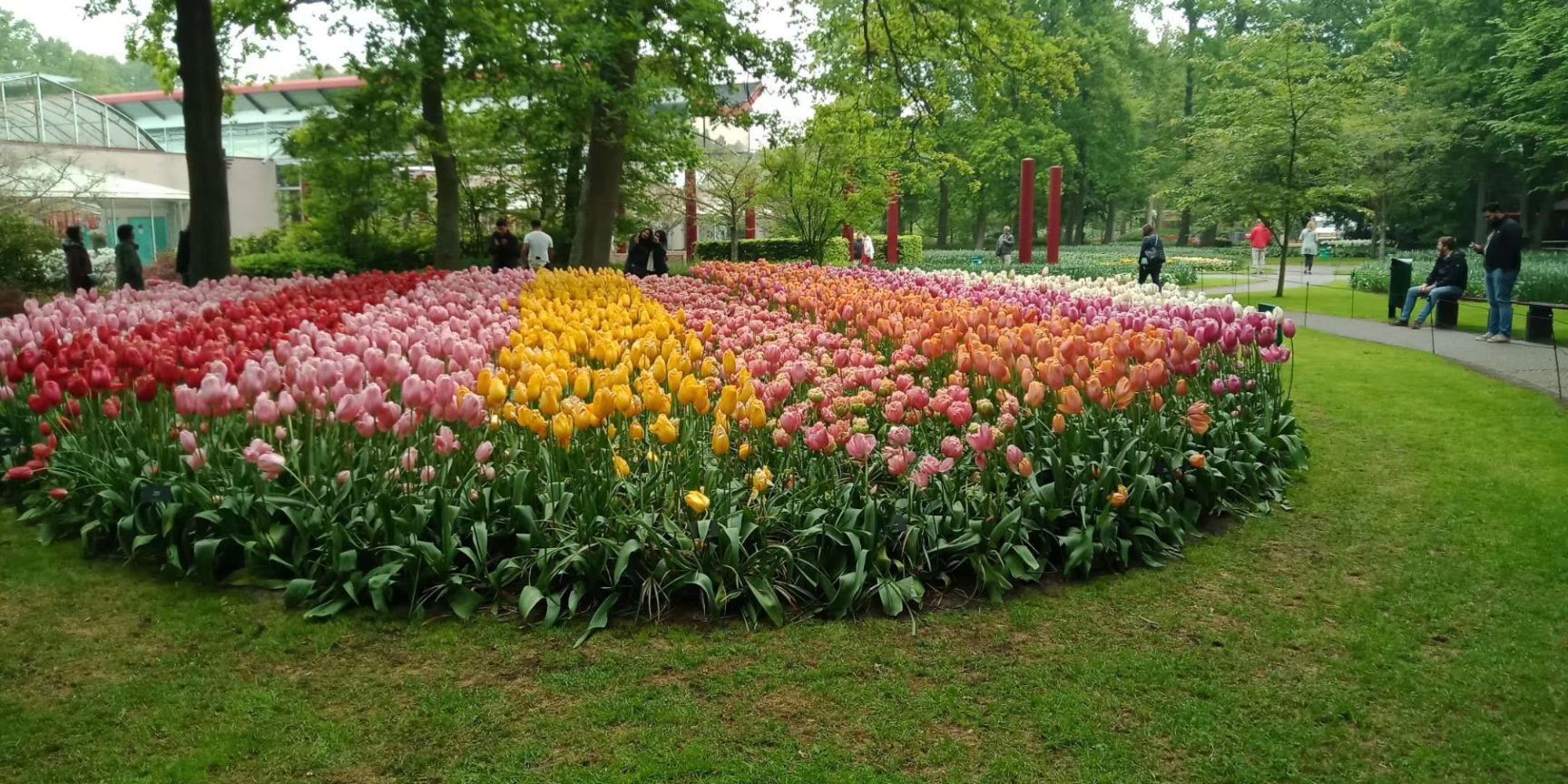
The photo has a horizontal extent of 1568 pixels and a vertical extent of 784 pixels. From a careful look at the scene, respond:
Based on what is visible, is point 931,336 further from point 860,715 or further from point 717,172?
point 717,172

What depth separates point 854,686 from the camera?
352 centimetres

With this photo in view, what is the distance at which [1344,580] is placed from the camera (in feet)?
15.2

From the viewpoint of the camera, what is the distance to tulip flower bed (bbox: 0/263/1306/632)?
419 cm

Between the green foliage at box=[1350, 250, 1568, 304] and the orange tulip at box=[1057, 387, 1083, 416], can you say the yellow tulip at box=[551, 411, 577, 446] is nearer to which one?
the orange tulip at box=[1057, 387, 1083, 416]

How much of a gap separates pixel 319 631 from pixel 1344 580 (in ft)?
14.3

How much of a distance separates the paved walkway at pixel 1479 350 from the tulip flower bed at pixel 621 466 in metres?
5.30

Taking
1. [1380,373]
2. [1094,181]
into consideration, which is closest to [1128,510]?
[1380,373]

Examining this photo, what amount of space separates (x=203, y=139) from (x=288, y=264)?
8.19 metres

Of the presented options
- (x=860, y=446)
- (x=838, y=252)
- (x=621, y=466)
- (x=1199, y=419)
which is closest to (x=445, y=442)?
(x=621, y=466)

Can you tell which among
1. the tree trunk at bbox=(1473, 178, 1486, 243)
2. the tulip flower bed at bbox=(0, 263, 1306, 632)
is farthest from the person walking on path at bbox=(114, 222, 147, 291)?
the tree trunk at bbox=(1473, 178, 1486, 243)

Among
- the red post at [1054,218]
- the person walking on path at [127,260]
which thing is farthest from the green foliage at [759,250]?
the person walking on path at [127,260]

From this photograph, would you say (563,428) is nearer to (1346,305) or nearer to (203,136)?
(203,136)

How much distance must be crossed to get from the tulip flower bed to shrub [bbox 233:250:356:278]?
43.6 ft

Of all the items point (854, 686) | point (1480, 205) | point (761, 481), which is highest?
point (1480, 205)
